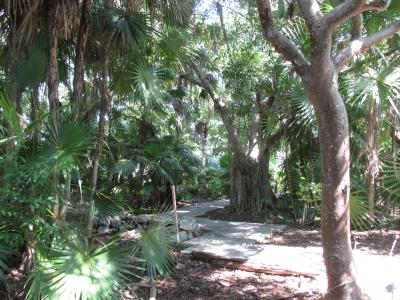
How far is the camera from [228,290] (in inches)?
212

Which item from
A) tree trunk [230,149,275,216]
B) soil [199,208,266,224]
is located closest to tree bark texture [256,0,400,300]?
soil [199,208,266,224]

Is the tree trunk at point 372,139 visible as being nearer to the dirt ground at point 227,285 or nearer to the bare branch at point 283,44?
the dirt ground at point 227,285

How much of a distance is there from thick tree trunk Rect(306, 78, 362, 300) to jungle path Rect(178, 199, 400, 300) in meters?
0.40

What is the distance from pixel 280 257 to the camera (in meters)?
6.28

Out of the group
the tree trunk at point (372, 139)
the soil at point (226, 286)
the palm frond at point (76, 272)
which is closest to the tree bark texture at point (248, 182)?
the soil at point (226, 286)

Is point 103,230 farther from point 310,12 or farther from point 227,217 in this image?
point 310,12

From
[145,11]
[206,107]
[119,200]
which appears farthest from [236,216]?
[206,107]

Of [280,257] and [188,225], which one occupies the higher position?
[188,225]

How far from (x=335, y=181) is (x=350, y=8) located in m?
1.47

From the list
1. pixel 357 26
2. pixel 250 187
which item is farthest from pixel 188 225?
pixel 357 26

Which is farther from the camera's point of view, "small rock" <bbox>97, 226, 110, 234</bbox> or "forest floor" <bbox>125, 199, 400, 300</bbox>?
"small rock" <bbox>97, 226, 110, 234</bbox>

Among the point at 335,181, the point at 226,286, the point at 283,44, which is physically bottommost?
the point at 226,286

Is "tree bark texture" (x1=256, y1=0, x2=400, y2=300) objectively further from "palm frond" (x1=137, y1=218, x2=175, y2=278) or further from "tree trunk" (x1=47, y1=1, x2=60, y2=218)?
"tree trunk" (x1=47, y1=1, x2=60, y2=218)

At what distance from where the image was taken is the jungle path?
5.06m
